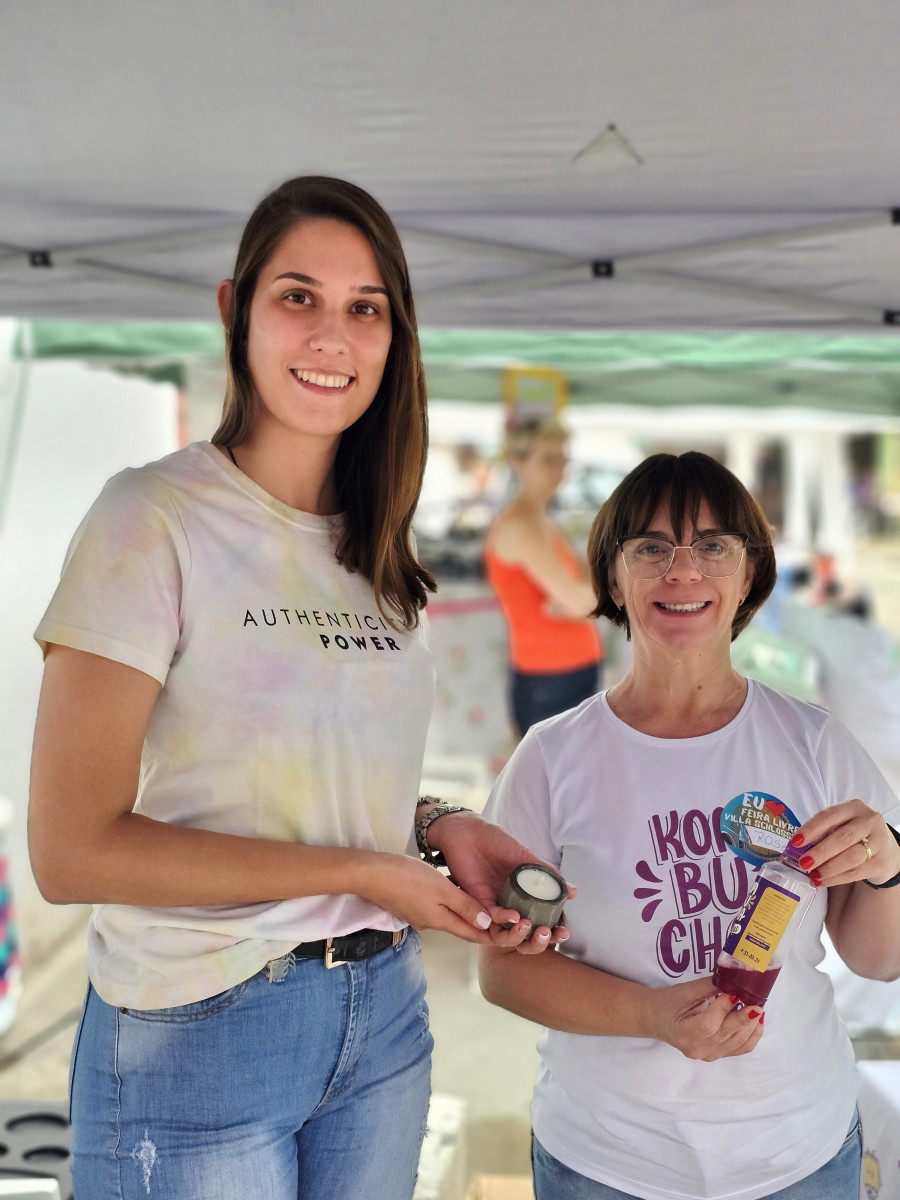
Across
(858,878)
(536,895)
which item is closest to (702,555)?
(858,878)

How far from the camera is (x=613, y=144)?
1.76m

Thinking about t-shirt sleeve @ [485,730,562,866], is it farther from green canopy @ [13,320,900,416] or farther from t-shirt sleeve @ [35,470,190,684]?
green canopy @ [13,320,900,416]

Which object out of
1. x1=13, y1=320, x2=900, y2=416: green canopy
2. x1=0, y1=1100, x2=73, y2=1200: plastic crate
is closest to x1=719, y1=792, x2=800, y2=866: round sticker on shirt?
x1=0, y1=1100, x2=73, y2=1200: plastic crate

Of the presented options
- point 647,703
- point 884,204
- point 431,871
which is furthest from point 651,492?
point 884,204

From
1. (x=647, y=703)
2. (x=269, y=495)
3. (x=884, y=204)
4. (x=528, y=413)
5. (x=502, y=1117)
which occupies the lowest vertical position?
(x=502, y=1117)

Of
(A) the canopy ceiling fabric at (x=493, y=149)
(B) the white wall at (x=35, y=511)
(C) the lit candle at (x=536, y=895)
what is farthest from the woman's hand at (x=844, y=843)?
(B) the white wall at (x=35, y=511)

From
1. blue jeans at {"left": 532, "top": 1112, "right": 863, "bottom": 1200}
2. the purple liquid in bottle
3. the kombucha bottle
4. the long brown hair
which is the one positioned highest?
the long brown hair

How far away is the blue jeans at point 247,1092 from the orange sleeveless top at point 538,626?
2.88 m

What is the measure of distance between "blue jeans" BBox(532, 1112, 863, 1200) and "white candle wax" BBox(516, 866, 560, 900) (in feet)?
1.52

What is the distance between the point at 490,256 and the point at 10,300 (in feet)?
3.84

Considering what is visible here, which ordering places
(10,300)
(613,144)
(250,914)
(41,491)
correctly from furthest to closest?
(41,491), (10,300), (613,144), (250,914)

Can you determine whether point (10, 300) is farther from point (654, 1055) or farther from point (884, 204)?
point (654, 1055)

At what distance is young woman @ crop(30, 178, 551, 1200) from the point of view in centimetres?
100

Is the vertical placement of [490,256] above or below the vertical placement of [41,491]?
above
